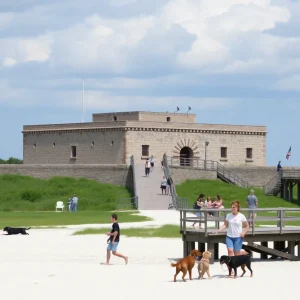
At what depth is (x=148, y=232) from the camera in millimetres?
38688

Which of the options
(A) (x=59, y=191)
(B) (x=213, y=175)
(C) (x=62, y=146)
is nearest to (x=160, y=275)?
(A) (x=59, y=191)

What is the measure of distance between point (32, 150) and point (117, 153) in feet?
33.1

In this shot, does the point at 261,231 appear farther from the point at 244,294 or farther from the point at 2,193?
the point at 2,193

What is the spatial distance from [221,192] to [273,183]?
7091mm

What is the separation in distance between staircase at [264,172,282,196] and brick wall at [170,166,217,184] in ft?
13.1

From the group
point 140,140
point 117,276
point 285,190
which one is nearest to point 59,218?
point 140,140

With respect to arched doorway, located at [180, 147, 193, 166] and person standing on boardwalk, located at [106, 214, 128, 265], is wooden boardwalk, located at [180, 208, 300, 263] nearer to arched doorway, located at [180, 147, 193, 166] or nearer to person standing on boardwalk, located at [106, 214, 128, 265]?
person standing on boardwalk, located at [106, 214, 128, 265]

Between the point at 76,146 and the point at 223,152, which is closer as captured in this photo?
the point at 76,146

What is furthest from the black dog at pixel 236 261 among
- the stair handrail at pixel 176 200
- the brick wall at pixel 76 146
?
the brick wall at pixel 76 146

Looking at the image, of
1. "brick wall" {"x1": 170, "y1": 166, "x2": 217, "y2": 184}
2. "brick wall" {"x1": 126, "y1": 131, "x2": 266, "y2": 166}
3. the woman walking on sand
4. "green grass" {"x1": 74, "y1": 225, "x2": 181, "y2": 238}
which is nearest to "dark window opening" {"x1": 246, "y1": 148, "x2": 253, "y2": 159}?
"brick wall" {"x1": 126, "y1": 131, "x2": 266, "y2": 166}

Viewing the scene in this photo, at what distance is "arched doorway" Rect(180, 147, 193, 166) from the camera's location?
7288 cm

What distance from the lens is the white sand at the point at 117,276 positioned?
20625 mm

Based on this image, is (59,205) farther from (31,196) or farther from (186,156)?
(186,156)

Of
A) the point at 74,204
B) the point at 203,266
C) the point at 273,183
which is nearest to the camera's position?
the point at 203,266
